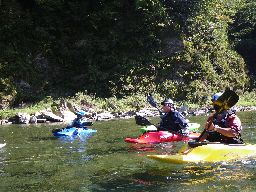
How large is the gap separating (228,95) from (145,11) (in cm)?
1885

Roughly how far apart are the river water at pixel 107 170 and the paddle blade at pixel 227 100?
100 cm

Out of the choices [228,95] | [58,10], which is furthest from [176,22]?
[228,95]

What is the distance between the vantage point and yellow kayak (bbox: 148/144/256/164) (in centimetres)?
770

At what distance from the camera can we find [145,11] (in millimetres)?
26422

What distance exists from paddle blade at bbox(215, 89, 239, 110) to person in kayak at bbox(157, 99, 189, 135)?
3.25 m

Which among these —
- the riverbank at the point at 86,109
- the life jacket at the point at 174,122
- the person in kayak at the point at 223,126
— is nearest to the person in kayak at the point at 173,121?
the life jacket at the point at 174,122

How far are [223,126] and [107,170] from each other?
7.28ft

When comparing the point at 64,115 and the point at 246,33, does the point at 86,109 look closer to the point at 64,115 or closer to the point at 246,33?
the point at 64,115

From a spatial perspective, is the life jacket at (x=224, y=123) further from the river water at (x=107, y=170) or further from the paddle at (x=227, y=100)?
the river water at (x=107, y=170)

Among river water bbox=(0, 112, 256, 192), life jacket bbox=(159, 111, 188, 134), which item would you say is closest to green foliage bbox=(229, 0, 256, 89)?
life jacket bbox=(159, 111, 188, 134)

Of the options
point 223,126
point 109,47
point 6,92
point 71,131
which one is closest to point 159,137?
point 223,126

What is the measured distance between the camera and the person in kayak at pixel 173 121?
38.1 feet

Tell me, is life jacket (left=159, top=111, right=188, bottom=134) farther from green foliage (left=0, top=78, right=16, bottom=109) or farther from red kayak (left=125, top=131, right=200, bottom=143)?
green foliage (left=0, top=78, right=16, bottom=109)

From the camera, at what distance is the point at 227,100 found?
8234 mm
